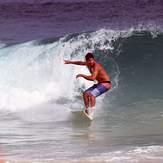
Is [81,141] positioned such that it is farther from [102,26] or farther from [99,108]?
[102,26]


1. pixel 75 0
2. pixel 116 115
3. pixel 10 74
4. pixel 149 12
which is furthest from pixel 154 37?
pixel 75 0

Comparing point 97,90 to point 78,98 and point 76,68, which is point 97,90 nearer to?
point 78,98

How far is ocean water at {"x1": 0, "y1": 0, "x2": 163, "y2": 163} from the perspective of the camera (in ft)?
28.2

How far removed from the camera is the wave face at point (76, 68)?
13.4m

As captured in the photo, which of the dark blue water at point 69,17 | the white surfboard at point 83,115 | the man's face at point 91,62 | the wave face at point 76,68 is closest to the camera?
the white surfboard at point 83,115

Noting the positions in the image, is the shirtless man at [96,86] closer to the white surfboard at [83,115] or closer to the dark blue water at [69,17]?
the white surfboard at [83,115]

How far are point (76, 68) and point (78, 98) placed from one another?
4.51 ft

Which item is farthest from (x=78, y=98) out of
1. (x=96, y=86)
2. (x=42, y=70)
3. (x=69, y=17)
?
(x=69, y=17)

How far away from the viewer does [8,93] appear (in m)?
13.9

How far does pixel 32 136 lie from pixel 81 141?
32.2 inches

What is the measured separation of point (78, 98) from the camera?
43.0ft

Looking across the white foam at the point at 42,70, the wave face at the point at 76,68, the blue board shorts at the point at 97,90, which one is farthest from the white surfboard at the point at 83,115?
the white foam at the point at 42,70

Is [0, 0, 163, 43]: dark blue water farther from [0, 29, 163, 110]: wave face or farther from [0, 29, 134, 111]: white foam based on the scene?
[0, 29, 134, 111]: white foam

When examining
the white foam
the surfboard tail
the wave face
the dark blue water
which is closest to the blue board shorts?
the surfboard tail
